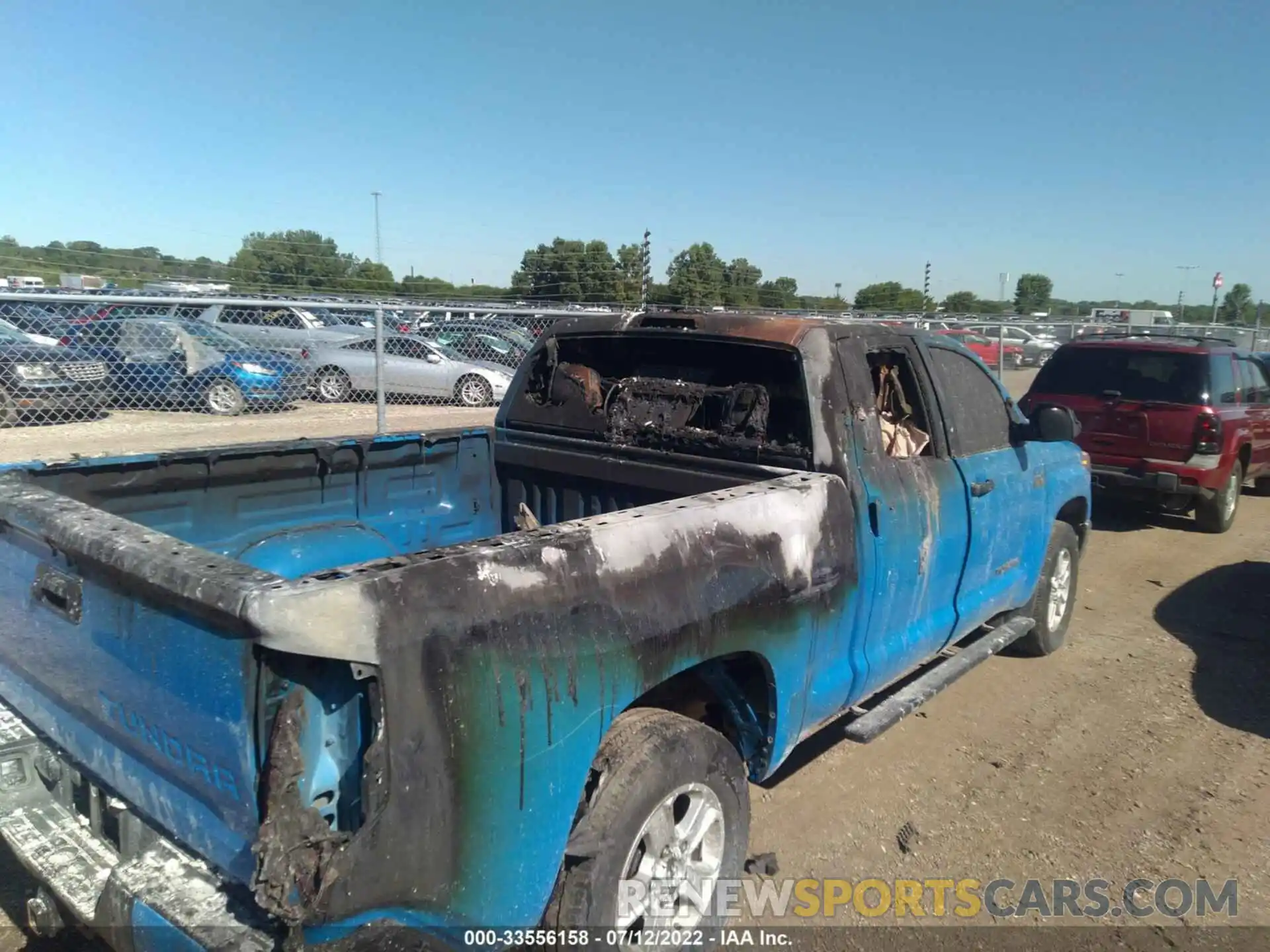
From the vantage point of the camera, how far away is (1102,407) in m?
8.56

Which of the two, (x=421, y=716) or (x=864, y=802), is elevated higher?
(x=421, y=716)

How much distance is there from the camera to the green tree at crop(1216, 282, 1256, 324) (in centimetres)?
4478

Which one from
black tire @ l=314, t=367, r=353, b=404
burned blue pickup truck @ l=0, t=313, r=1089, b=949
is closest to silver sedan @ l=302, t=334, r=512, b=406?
black tire @ l=314, t=367, r=353, b=404

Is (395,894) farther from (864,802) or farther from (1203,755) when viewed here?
(1203,755)

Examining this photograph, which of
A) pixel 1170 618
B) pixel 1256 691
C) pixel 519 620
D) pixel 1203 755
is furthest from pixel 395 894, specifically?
pixel 1170 618

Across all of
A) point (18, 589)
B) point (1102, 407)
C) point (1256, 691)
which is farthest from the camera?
point (1102, 407)

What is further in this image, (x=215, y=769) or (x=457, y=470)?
(x=457, y=470)

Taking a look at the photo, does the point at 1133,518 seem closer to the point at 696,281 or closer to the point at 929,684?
the point at 929,684

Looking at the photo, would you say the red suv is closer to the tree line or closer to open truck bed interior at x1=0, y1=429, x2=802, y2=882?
open truck bed interior at x1=0, y1=429, x2=802, y2=882

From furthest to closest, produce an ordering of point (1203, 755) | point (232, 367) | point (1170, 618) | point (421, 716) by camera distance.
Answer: point (232, 367), point (1170, 618), point (1203, 755), point (421, 716)

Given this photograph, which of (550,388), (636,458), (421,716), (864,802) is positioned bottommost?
(864,802)

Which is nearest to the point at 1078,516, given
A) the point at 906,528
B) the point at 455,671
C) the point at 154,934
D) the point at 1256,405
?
the point at 906,528

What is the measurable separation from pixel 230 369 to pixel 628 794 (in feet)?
36.4

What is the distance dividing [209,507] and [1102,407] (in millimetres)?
8090
